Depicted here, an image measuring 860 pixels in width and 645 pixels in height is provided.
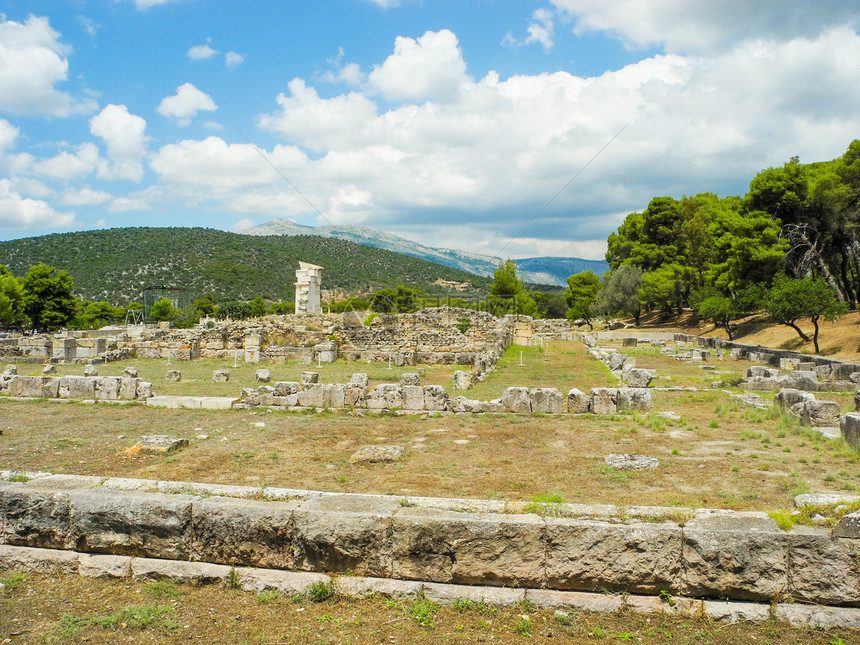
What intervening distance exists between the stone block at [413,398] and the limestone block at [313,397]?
203 centimetres

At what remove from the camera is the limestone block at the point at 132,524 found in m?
4.66

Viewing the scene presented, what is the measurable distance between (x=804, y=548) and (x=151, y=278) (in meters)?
82.5

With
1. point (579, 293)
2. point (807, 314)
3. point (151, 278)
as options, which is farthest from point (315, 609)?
point (151, 278)

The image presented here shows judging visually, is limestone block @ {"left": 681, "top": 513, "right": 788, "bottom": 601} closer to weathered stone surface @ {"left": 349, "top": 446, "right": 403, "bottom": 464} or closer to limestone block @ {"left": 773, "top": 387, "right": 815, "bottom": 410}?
weathered stone surface @ {"left": 349, "top": 446, "right": 403, "bottom": 464}

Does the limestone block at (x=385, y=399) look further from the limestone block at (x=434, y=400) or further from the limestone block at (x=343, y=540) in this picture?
the limestone block at (x=343, y=540)

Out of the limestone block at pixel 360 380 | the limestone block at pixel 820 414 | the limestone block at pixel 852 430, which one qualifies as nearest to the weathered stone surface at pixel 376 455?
the limestone block at pixel 360 380

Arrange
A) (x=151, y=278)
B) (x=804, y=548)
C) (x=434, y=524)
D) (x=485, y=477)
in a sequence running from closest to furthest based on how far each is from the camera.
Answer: (x=804, y=548), (x=434, y=524), (x=485, y=477), (x=151, y=278)

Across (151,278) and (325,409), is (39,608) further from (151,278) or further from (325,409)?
(151,278)

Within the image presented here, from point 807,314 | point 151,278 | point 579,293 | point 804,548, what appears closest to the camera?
point 804,548

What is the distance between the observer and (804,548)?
4.00 m

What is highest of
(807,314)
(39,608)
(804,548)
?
(807,314)

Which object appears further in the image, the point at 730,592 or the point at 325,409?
the point at 325,409

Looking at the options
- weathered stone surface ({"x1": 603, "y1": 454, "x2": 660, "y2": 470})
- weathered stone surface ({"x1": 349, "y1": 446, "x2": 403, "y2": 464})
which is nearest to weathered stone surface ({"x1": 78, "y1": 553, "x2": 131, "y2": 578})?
weathered stone surface ({"x1": 349, "y1": 446, "x2": 403, "y2": 464})

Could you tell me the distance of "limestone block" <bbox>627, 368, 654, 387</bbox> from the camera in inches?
615
